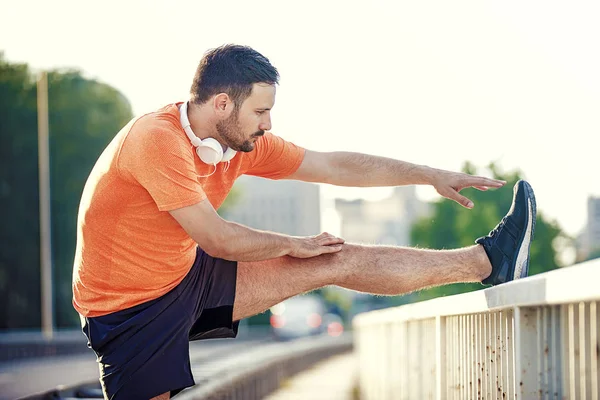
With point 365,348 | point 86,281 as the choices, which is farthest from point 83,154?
point 86,281

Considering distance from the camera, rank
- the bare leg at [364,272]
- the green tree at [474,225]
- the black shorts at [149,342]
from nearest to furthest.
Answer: the black shorts at [149,342], the bare leg at [364,272], the green tree at [474,225]

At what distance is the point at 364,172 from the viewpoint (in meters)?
6.43

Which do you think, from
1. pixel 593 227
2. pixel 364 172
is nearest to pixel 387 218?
pixel 593 227

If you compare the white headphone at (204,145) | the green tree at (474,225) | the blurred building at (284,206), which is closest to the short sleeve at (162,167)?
the white headphone at (204,145)

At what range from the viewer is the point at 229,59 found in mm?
5465

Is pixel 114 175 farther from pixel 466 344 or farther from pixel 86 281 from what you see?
pixel 466 344

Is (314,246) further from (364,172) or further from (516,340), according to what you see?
(516,340)

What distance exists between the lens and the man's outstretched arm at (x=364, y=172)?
6188mm

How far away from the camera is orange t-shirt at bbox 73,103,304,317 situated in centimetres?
517

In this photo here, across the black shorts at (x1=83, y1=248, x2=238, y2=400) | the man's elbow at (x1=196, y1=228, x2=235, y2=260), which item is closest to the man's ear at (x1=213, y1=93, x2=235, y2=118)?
the man's elbow at (x1=196, y1=228, x2=235, y2=260)

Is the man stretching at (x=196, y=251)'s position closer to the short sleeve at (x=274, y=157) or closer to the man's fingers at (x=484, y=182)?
the man's fingers at (x=484, y=182)

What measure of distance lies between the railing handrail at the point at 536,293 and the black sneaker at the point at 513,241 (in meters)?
0.30

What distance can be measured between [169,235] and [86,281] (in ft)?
1.70

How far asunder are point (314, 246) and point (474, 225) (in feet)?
182
